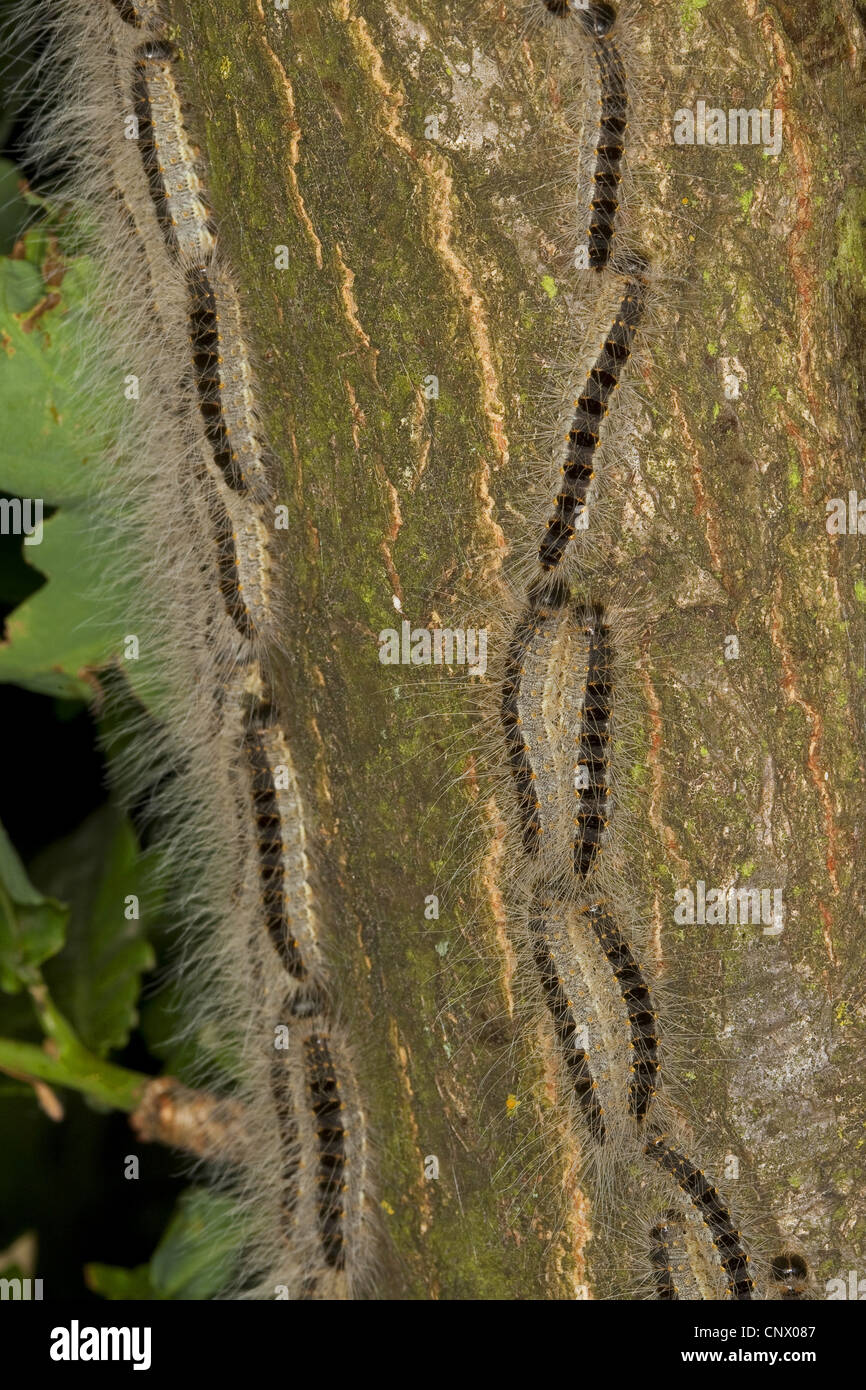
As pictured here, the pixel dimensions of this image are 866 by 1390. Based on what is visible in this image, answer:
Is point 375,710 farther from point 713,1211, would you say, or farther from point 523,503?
point 713,1211

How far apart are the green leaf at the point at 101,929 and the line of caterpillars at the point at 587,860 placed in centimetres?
133

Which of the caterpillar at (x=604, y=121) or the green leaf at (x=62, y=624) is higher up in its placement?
the caterpillar at (x=604, y=121)

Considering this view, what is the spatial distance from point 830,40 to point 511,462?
3.92 ft

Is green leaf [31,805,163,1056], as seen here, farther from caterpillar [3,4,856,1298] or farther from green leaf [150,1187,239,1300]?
green leaf [150,1187,239,1300]

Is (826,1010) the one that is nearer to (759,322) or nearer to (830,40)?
(759,322)

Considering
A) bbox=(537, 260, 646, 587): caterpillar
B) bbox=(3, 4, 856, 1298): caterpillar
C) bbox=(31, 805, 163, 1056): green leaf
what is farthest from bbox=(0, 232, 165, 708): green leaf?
bbox=(537, 260, 646, 587): caterpillar

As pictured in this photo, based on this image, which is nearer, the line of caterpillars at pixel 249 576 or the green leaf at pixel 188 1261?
the line of caterpillars at pixel 249 576

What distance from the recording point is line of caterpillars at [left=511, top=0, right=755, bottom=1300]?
2.72 metres

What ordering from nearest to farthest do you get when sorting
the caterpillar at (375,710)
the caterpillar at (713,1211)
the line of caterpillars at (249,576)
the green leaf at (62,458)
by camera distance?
the caterpillar at (375,710), the caterpillar at (713,1211), the line of caterpillars at (249,576), the green leaf at (62,458)

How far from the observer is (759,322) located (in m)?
2.57

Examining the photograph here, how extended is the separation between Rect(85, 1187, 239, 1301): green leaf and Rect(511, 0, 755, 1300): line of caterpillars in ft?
4.54

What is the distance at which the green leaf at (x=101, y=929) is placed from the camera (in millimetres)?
3477

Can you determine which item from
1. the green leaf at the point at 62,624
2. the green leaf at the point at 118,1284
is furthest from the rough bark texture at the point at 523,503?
the green leaf at the point at 118,1284

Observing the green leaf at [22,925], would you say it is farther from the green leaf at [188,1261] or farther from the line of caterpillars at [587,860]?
the line of caterpillars at [587,860]
